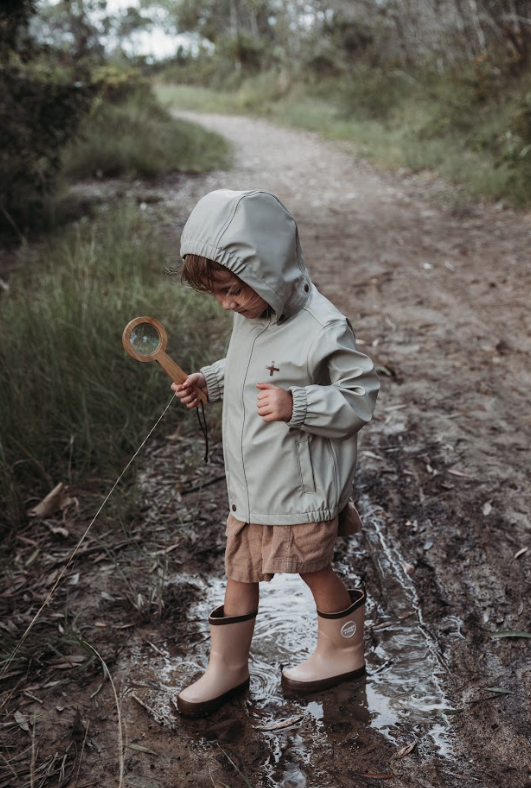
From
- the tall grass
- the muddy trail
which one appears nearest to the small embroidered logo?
the muddy trail

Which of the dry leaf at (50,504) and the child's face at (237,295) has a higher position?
the child's face at (237,295)

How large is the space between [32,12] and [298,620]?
5833mm

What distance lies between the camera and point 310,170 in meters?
10.8

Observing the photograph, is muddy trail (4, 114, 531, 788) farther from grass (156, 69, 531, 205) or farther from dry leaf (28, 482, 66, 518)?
grass (156, 69, 531, 205)

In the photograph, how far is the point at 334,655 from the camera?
228cm

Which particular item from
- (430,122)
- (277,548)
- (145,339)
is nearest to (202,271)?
(145,339)

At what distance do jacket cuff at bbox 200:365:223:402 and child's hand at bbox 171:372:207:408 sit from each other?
0.02 metres

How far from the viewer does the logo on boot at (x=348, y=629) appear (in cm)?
226

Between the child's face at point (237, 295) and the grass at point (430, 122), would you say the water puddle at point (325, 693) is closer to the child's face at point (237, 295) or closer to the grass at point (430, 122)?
the child's face at point (237, 295)

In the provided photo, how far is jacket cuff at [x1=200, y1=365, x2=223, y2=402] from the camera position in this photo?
7.43ft

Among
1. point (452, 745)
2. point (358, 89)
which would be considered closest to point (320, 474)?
point (452, 745)

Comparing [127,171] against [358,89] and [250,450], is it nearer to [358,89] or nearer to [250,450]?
[358,89]

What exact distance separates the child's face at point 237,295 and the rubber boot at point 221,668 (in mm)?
935

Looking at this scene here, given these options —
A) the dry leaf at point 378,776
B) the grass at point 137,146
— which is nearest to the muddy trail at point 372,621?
the dry leaf at point 378,776
